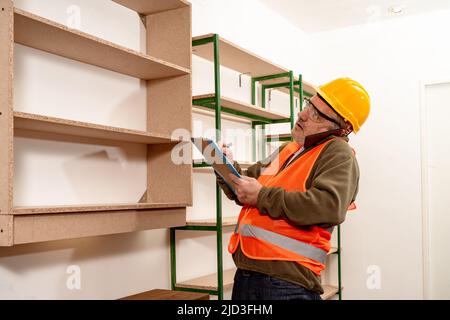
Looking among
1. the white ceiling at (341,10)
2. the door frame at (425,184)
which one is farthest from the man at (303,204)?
the door frame at (425,184)

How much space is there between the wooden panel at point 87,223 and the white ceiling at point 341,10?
2303 mm

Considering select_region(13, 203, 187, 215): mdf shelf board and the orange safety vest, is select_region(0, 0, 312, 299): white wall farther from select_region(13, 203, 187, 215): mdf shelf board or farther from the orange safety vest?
the orange safety vest

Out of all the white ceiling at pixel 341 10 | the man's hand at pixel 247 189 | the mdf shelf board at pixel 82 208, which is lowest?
the mdf shelf board at pixel 82 208

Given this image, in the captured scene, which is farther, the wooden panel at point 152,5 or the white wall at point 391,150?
the white wall at point 391,150

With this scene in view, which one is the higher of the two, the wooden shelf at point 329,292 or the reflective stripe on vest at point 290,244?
the reflective stripe on vest at point 290,244

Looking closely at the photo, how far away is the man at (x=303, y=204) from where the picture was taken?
1.67m

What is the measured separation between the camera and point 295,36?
4625 mm

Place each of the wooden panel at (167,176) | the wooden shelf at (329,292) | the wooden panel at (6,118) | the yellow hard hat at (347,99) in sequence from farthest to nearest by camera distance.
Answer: the wooden shelf at (329,292) → the wooden panel at (167,176) → the yellow hard hat at (347,99) → the wooden panel at (6,118)

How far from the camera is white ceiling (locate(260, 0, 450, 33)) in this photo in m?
4.03

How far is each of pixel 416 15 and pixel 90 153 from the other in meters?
3.30

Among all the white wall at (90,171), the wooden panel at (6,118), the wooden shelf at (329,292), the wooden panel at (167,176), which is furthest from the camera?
the wooden shelf at (329,292)

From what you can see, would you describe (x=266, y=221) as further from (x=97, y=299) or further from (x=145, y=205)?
(x=97, y=299)

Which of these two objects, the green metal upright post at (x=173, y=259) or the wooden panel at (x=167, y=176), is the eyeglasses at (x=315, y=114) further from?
the green metal upright post at (x=173, y=259)

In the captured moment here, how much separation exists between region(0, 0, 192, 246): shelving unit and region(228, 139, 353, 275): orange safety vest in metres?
0.60
